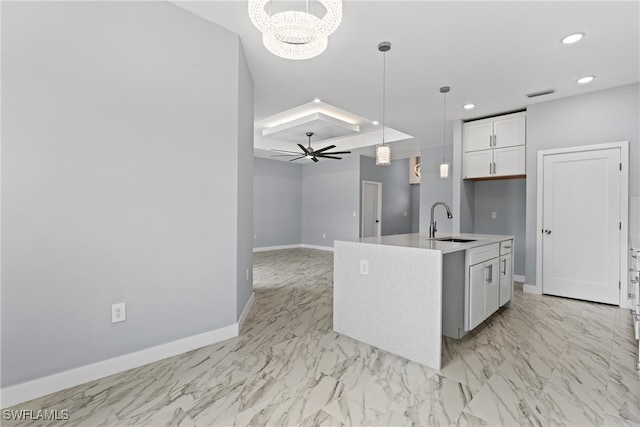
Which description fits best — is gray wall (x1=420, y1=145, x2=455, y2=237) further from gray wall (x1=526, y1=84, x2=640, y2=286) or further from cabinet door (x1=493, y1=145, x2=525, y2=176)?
gray wall (x1=526, y1=84, x2=640, y2=286)

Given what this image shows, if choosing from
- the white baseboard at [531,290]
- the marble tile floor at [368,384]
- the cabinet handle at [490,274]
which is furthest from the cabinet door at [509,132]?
the marble tile floor at [368,384]

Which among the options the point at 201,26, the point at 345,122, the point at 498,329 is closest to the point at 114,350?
the point at 201,26

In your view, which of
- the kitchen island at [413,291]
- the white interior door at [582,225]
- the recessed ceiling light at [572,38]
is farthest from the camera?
the white interior door at [582,225]

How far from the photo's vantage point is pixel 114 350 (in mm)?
2029

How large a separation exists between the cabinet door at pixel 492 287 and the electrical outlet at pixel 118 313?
294 cm

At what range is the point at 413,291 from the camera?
7.32 ft

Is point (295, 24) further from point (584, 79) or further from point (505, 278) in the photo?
point (584, 79)

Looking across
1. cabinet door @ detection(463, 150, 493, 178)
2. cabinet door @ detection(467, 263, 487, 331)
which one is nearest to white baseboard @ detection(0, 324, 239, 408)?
cabinet door @ detection(467, 263, 487, 331)

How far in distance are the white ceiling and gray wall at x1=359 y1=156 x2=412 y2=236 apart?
12.0ft

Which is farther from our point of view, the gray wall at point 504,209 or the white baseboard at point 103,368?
the gray wall at point 504,209

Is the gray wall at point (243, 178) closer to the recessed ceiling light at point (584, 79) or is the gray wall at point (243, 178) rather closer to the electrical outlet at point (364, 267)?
the electrical outlet at point (364, 267)

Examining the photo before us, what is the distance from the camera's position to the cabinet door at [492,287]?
2842mm

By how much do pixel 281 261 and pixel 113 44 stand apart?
5094mm

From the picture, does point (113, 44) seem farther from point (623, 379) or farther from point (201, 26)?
point (623, 379)
